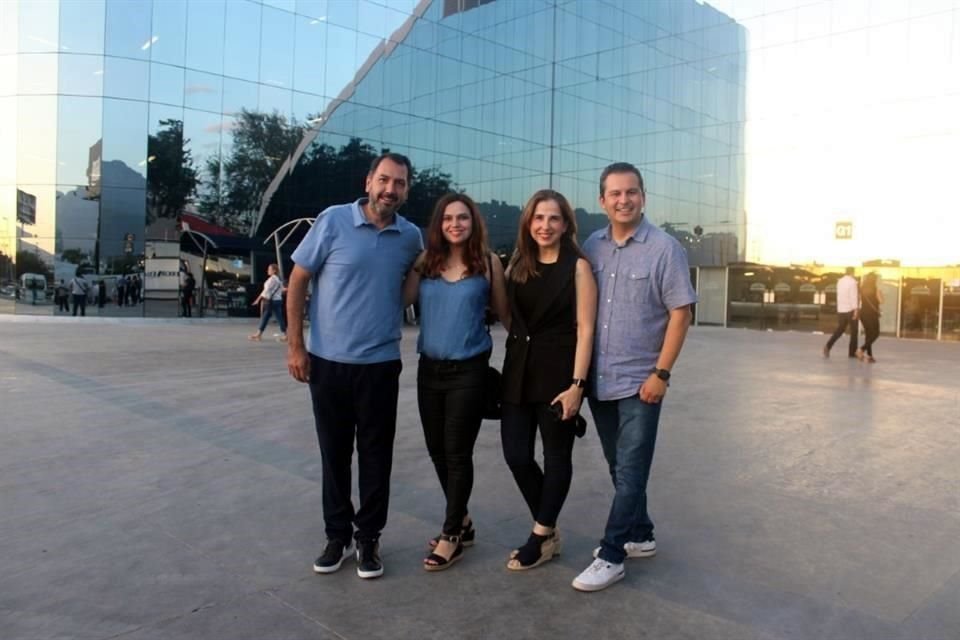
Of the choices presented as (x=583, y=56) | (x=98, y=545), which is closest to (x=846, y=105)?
(x=583, y=56)

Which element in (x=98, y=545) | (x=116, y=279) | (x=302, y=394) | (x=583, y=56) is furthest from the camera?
(x=583, y=56)

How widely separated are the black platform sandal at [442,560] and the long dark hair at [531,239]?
1259 mm

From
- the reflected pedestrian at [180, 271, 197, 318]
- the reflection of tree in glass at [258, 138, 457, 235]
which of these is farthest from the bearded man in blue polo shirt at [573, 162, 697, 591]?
the reflected pedestrian at [180, 271, 197, 318]

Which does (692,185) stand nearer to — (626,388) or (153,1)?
(153,1)

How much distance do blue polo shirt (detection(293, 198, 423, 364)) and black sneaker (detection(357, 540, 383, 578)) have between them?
2.79 ft

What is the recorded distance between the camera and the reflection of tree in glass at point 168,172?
23.5 m

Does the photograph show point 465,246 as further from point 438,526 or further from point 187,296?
point 187,296

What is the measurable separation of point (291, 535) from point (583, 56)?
1294 inches

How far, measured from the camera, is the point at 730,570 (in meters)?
3.50

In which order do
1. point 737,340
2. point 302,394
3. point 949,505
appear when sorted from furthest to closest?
1. point 737,340
2. point 302,394
3. point 949,505

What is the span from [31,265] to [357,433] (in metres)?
23.7

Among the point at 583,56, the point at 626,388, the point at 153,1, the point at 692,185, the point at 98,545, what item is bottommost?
the point at 98,545

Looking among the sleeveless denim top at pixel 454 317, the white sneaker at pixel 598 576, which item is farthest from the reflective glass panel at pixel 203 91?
the white sneaker at pixel 598 576

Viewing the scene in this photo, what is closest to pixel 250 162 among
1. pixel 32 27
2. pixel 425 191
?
pixel 32 27
